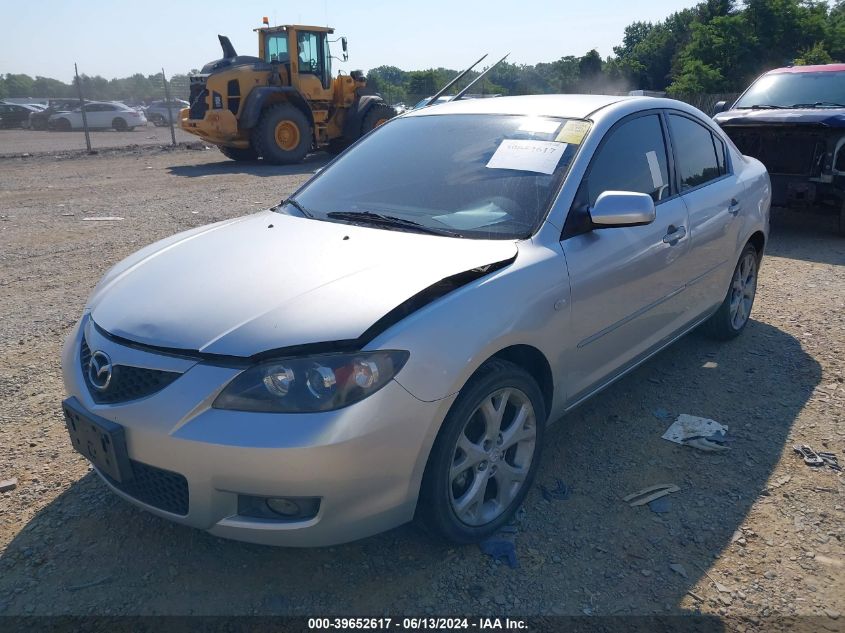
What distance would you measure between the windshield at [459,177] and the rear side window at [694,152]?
94 cm

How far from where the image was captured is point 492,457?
2.68m

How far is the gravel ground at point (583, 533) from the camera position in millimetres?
2436

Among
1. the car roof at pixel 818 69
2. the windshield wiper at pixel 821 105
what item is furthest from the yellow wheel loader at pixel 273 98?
the windshield wiper at pixel 821 105

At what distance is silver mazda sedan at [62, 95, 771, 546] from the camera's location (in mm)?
2199

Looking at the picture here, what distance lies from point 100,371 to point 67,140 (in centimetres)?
2606

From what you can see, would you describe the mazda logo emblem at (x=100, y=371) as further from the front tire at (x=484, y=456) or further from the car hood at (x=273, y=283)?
the front tire at (x=484, y=456)

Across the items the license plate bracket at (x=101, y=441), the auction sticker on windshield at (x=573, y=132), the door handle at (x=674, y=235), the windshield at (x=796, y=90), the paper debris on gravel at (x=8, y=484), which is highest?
the windshield at (x=796, y=90)

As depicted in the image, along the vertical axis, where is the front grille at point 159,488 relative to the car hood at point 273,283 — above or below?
below

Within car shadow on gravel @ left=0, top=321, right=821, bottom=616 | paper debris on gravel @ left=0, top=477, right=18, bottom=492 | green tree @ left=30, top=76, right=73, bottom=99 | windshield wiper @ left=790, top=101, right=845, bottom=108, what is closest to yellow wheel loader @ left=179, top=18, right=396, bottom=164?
windshield wiper @ left=790, top=101, right=845, bottom=108

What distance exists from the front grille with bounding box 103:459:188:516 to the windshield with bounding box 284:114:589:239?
1433mm

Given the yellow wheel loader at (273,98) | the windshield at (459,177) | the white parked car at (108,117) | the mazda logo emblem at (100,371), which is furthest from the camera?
the white parked car at (108,117)

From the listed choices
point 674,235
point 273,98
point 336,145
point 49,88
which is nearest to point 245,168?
point 273,98

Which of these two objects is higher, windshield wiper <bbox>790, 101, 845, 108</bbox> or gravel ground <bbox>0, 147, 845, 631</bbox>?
windshield wiper <bbox>790, 101, 845, 108</bbox>

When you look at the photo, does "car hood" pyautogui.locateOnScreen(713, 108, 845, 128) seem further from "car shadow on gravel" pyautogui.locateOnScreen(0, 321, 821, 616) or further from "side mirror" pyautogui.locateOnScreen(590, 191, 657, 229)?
"side mirror" pyautogui.locateOnScreen(590, 191, 657, 229)
